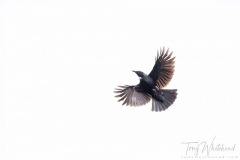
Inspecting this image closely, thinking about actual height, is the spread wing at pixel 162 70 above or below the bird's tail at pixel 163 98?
above

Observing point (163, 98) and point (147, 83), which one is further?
point (147, 83)

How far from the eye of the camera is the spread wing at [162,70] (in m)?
13.3

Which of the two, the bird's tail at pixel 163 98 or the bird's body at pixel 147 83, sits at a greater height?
the bird's body at pixel 147 83

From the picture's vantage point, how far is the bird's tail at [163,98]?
1327cm

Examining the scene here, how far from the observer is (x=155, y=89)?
13477mm

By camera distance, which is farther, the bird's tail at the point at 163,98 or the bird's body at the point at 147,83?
the bird's body at the point at 147,83

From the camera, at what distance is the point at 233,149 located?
535 inches

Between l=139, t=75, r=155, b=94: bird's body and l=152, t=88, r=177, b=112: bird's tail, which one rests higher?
l=139, t=75, r=155, b=94: bird's body

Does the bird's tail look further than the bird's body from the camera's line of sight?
No

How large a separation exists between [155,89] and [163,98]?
0.33 m

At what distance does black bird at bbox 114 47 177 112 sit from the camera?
1329cm

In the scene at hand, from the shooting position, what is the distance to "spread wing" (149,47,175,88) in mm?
13297

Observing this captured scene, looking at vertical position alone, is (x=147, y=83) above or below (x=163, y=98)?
above

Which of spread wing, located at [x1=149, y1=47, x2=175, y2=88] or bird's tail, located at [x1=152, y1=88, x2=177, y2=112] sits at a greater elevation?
spread wing, located at [x1=149, y1=47, x2=175, y2=88]
